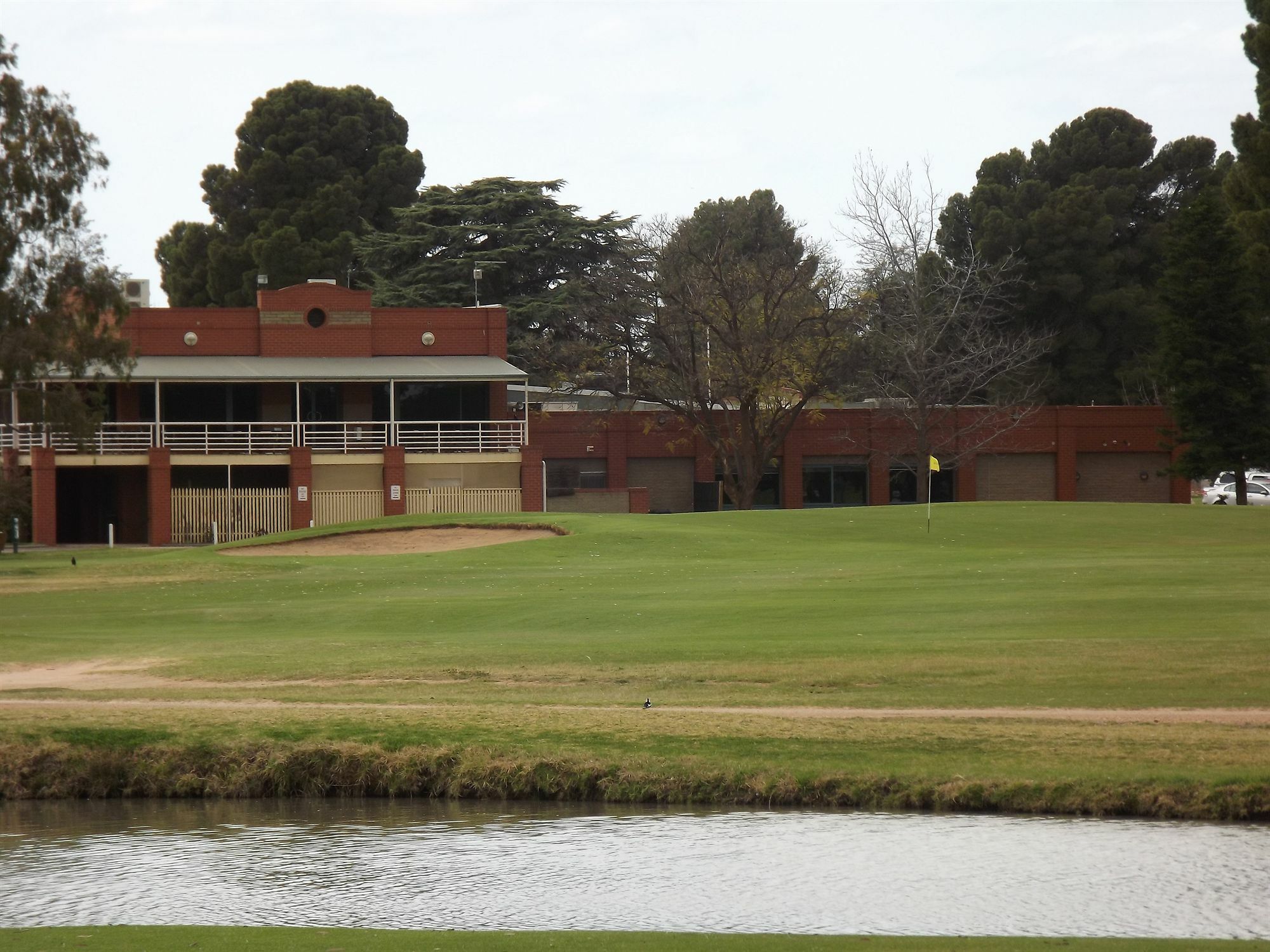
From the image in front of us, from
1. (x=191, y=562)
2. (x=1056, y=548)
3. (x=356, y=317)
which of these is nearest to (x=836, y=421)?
(x=356, y=317)

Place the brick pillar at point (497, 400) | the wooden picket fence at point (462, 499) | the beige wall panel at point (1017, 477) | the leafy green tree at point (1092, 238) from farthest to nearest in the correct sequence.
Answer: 1. the leafy green tree at point (1092, 238)
2. the beige wall panel at point (1017, 477)
3. the brick pillar at point (497, 400)
4. the wooden picket fence at point (462, 499)

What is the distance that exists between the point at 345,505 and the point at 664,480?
1820 centimetres

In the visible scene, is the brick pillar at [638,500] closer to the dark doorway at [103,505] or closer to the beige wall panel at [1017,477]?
the beige wall panel at [1017,477]

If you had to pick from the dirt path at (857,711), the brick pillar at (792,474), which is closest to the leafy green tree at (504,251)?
the brick pillar at (792,474)

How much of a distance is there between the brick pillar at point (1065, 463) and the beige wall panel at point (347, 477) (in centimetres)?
3108

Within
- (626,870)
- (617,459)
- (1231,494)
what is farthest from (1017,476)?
(626,870)

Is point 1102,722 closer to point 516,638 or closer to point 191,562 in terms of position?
point 516,638

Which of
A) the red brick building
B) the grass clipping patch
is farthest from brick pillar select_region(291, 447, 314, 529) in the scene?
the grass clipping patch

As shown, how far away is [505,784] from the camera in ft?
46.3

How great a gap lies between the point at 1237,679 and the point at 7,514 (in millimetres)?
42156

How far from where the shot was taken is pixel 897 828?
41.3 feet

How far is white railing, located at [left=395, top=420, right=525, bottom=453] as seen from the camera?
52312 millimetres

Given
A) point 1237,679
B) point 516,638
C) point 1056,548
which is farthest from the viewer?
point 1056,548

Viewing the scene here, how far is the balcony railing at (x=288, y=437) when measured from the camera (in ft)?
166
